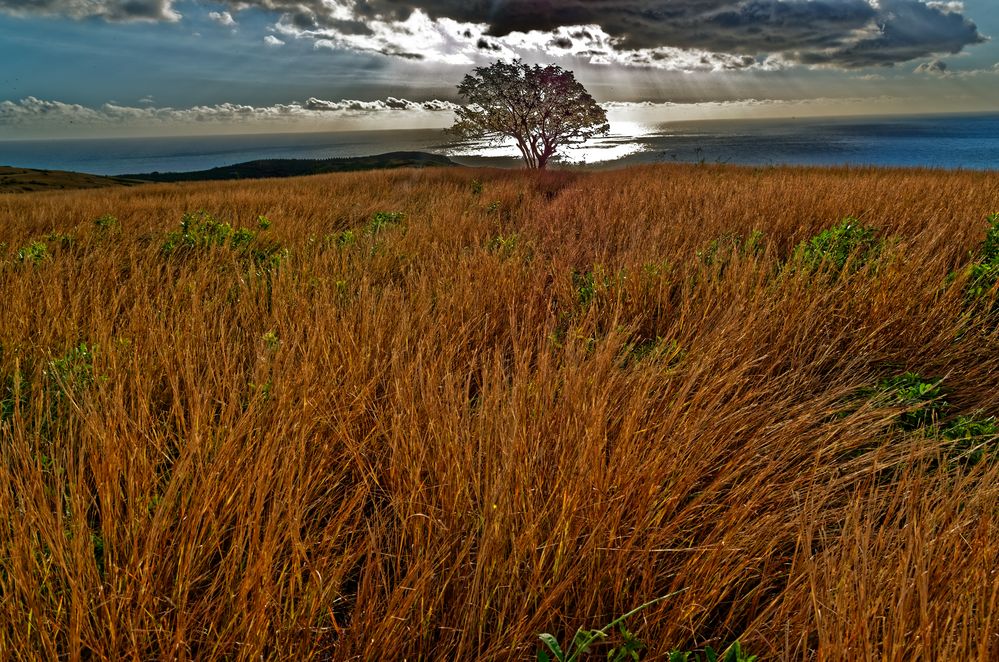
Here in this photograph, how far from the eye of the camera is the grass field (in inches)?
44.8

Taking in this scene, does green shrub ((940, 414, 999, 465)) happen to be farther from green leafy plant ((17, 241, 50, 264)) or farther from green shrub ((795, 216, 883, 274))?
green leafy plant ((17, 241, 50, 264))

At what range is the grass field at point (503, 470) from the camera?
44.8 inches

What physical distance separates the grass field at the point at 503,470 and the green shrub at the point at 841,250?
45 mm

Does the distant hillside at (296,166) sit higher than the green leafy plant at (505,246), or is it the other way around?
the distant hillside at (296,166)

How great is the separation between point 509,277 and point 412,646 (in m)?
2.93

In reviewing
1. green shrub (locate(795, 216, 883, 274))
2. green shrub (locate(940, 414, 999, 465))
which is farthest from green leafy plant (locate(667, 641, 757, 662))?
green shrub (locate(795, 216, 883, 274))

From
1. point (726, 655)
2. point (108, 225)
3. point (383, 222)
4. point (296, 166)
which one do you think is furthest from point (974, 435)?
point (296, 166)

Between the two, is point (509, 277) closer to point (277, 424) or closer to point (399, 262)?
point (399, 262)

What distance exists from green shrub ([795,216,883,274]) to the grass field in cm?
5

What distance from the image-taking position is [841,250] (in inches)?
157

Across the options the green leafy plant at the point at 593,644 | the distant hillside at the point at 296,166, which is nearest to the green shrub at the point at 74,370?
the green leafy plant at the point at 593,644

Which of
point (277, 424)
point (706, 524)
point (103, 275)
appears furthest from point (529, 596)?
point (103, 275)

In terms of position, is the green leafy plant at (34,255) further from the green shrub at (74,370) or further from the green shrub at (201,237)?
the green shrub at (74,370)

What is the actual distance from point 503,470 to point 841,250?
390cm
